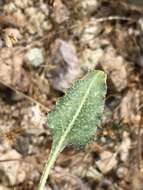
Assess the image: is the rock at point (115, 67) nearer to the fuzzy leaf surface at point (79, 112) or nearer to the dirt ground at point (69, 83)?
the dirt ground at point (69, 83)

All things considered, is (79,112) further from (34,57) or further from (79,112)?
(34,57)

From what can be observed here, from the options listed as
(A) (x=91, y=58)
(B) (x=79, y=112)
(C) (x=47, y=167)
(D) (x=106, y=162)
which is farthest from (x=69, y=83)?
(C) (x=47, y=167)

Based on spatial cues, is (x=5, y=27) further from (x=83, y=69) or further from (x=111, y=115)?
(x=111, y=115)

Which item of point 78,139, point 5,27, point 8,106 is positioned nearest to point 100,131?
point 8,106

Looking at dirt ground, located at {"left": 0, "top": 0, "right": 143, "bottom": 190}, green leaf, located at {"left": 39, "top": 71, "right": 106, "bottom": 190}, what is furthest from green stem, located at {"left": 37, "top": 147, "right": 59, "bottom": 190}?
dirt ground, located at {"left": 0, "top": 0, "right": 143, "bottom": 190}

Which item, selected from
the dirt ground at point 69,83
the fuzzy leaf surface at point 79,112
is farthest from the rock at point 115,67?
the fuzzy leaf surface at point 79,112

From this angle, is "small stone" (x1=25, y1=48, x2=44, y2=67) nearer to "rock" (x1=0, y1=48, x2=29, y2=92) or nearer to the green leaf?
"rock" (x1=0, y1=48, x2=29, y2=92)
